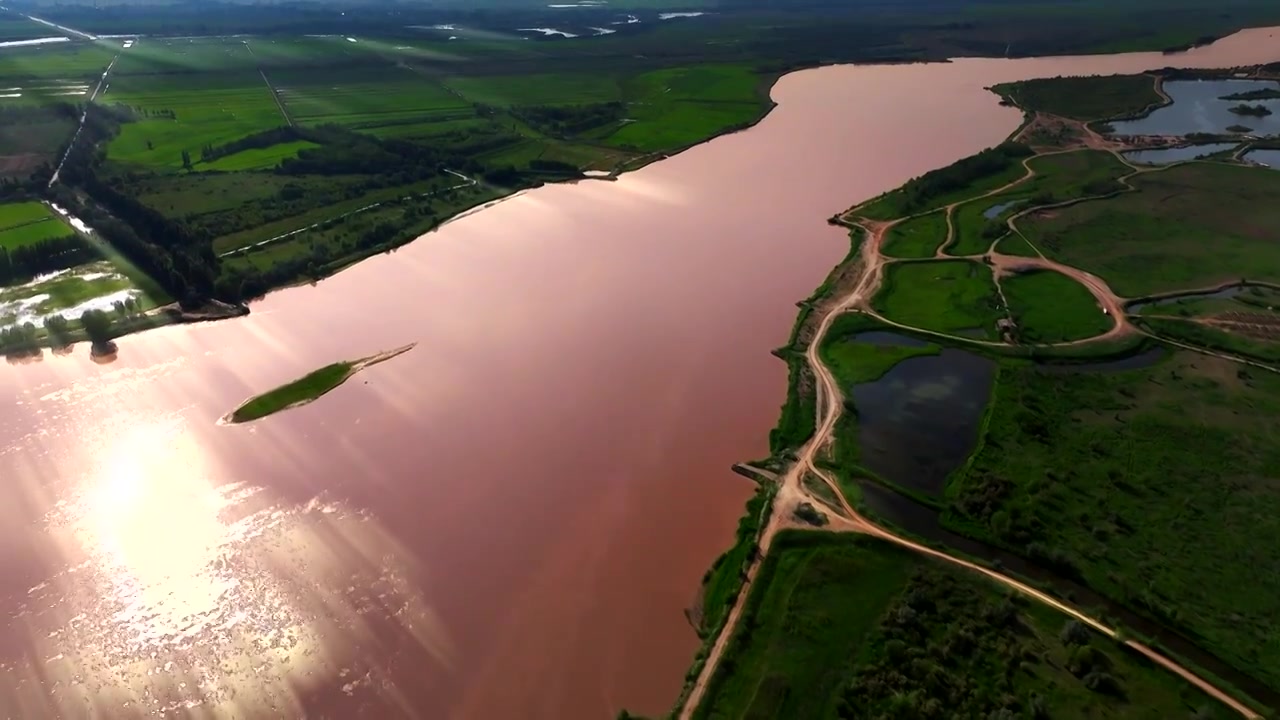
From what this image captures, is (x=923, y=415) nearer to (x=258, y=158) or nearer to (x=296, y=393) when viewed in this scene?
(x=296, y=393)

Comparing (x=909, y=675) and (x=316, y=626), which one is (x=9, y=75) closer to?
(x=316, y=626)

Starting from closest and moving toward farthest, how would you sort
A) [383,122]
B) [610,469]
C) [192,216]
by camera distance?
[610,469]
[192,216]
[383,122]

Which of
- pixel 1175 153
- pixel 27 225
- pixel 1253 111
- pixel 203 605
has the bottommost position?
pixel 203 605

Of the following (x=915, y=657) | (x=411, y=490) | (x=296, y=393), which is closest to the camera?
(x=915, y=657)

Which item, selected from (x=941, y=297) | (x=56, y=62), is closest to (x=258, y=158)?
(x=941, y=297)

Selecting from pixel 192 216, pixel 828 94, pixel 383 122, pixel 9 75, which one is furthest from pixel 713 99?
pixel 9 75

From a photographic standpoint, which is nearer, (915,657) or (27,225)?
(915,657)
